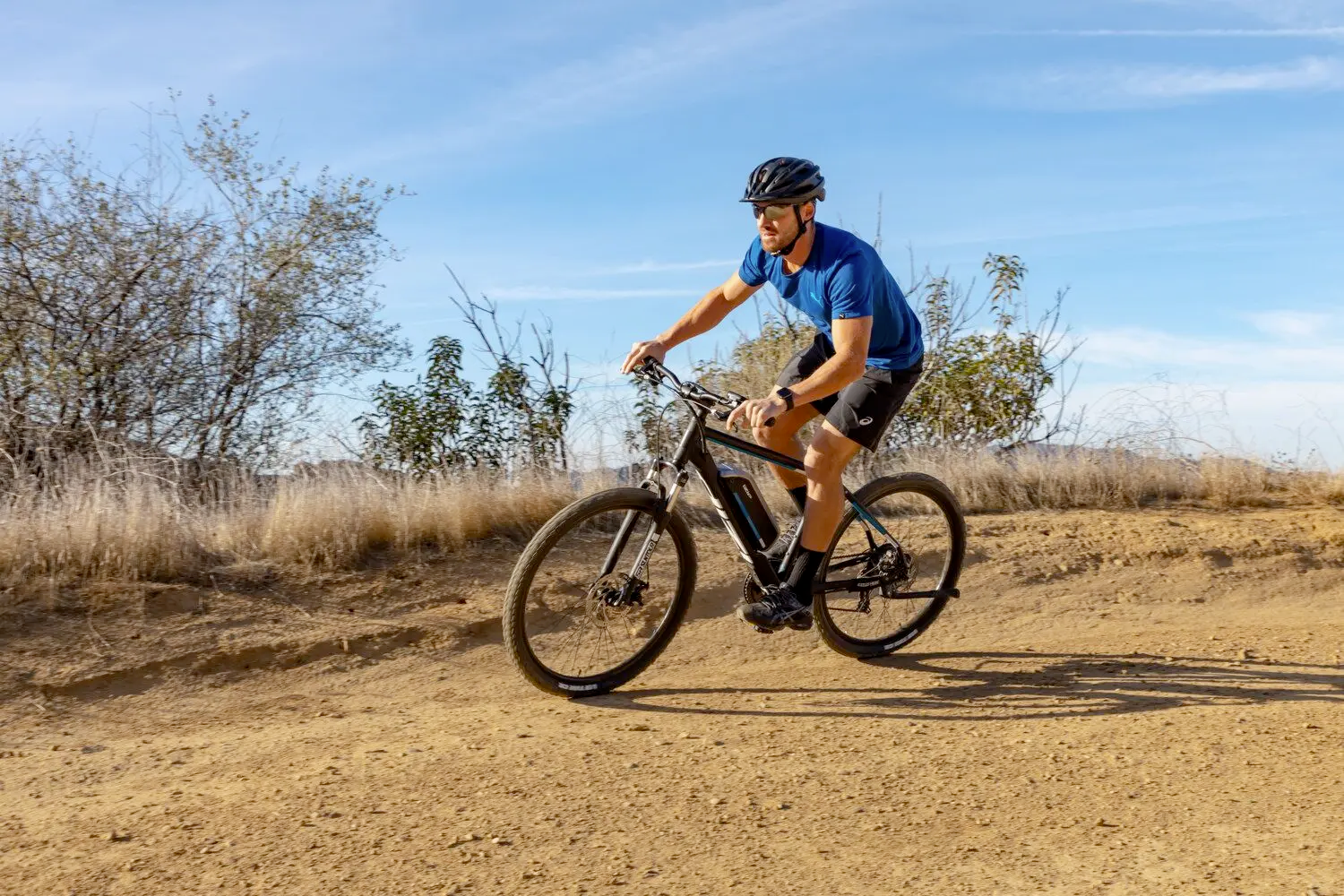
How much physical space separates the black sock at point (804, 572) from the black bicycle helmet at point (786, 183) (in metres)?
1.73

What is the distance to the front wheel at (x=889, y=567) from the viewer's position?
6.44 meters

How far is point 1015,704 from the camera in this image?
582 cm

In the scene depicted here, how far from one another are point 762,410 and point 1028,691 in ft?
7.28

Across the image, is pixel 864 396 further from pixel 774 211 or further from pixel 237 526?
pixel 237 526

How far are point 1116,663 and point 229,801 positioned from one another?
4688 millimetres

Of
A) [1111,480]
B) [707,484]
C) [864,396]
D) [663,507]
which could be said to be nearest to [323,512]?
[663,507]

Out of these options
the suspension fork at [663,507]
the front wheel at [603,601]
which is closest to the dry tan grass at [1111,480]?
the front wheel at [603,601]

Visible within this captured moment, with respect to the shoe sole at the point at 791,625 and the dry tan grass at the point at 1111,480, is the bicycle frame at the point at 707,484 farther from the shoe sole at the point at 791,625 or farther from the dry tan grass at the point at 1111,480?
the dry tan grass at the point at 1111,480

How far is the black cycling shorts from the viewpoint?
229 inches

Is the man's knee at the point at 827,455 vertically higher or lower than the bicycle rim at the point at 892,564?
higher

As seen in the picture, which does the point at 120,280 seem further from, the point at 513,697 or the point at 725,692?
the point at 725,692

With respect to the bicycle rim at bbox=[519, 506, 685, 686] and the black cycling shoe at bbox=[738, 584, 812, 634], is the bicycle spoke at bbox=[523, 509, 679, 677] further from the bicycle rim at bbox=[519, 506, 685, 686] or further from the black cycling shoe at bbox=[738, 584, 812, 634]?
the black cycling shoe at bbox=[738, 584, 812, 634]

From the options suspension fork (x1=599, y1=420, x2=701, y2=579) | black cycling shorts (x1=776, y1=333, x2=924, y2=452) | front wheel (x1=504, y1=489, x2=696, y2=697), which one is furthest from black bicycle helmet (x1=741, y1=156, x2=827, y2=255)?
front wheel (x1=504, y1=489, x2=696, y2=697)

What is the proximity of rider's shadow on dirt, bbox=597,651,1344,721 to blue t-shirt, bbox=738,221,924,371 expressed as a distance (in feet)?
5.54
